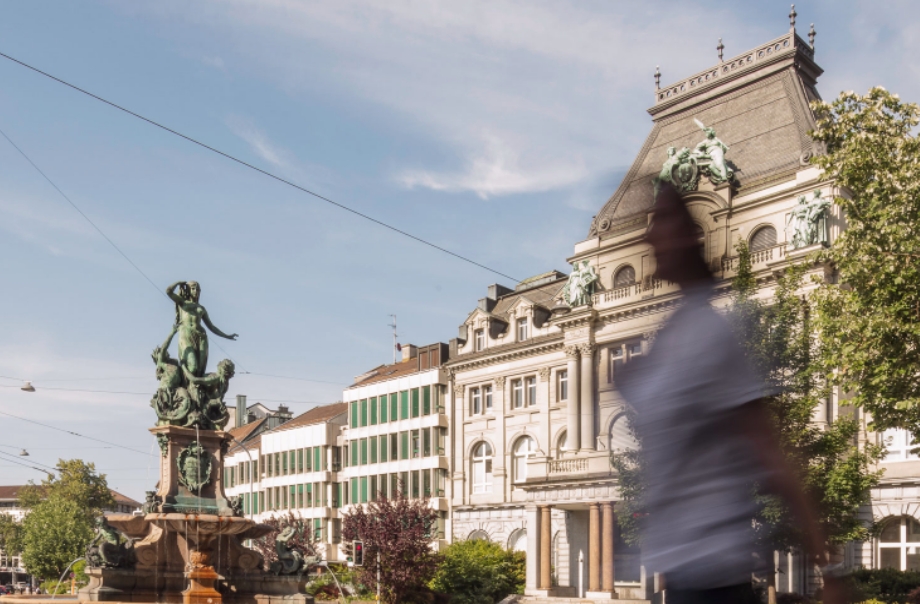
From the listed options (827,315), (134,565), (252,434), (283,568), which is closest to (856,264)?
(827,315)

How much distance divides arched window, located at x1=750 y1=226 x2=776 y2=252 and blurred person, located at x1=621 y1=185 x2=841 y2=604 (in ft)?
148

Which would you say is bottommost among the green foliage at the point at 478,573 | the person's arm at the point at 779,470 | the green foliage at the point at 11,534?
the green foliage at the point at 11,534

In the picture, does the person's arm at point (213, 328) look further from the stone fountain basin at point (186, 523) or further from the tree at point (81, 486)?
the tree at point (81, 486)

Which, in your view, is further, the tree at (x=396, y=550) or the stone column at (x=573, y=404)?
the stone column at (x=573, y=404)

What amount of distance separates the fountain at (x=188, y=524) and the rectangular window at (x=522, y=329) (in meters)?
35.9

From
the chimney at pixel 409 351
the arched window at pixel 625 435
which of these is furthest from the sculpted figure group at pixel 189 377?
the chimney at pixel 409 351

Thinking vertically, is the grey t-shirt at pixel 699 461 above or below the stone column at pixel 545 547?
above

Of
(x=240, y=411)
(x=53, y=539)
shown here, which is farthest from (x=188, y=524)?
(x=240, y=411)

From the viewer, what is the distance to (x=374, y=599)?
4675 centimetres

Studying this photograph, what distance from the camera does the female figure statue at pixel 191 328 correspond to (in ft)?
83.5

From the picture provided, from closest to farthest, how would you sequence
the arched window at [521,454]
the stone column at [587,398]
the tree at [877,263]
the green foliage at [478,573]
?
the tree at [877,263] < the green foliage at [478,573] < the stone column at [587,398] < the arched window at [521,454]

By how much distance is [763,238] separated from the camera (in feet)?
158

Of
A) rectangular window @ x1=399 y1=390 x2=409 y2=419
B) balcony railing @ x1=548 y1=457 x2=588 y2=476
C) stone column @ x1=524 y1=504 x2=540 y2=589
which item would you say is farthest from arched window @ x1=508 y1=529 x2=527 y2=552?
rectangular window @ x1=399 y1=390 x2=409 y2=419

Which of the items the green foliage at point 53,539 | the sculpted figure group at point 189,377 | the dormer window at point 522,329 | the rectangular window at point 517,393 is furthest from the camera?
the green foliage at point 53,539
